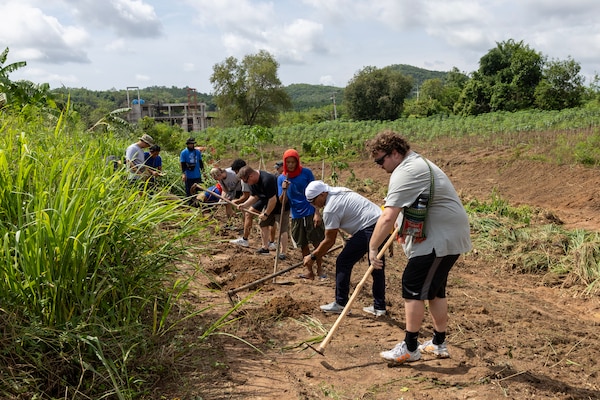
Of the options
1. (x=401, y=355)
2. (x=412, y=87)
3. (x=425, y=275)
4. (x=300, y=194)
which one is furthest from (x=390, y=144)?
(x=412, y=87)

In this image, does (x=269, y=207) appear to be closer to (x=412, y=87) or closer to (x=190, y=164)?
(x=190, y=164)

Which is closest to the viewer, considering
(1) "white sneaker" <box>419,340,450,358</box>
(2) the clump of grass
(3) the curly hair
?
(3) the curly hair

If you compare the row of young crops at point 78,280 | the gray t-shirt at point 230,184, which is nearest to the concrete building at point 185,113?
the gray t-shirt at point 230,184

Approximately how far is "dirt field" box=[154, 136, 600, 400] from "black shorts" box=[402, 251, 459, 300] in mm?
621

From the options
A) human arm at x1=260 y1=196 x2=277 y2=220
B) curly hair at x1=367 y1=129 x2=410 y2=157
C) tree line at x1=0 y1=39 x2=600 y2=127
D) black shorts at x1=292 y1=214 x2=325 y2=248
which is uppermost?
tree line at x1=0 y1=39 x2=600 y2=127

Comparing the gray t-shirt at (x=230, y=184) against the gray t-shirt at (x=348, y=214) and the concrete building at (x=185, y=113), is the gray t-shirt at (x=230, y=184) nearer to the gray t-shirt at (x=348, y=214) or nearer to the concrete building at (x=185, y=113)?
the gray t-shirt at (x=348, y=214)

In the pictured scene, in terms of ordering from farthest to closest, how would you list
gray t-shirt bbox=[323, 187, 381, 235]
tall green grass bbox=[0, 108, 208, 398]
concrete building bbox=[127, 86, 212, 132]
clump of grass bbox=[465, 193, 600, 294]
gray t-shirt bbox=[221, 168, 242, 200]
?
concrete building bbox=[127, 86, 212, 132] < gray t-shirt bbox=[221, 168, 242, 200] < clump of grass bbox=[465, 193, 600, 294] < gray t-shirt bbox=[323, 187, 381, 235] < tall green grass bbox=[0, 108, 208, 398]

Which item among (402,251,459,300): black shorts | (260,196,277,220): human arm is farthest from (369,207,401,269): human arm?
(260,196,277,220): human arm

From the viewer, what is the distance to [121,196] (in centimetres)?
341

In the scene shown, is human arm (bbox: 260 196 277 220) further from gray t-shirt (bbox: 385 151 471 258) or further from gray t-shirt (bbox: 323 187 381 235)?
gray t-shirt (bbox: 385 151 471 258)

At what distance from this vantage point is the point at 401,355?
12.4 ft

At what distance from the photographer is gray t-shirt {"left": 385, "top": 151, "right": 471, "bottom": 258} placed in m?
3.42

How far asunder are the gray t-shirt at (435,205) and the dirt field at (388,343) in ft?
3.18

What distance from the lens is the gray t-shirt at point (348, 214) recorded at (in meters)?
4.73
